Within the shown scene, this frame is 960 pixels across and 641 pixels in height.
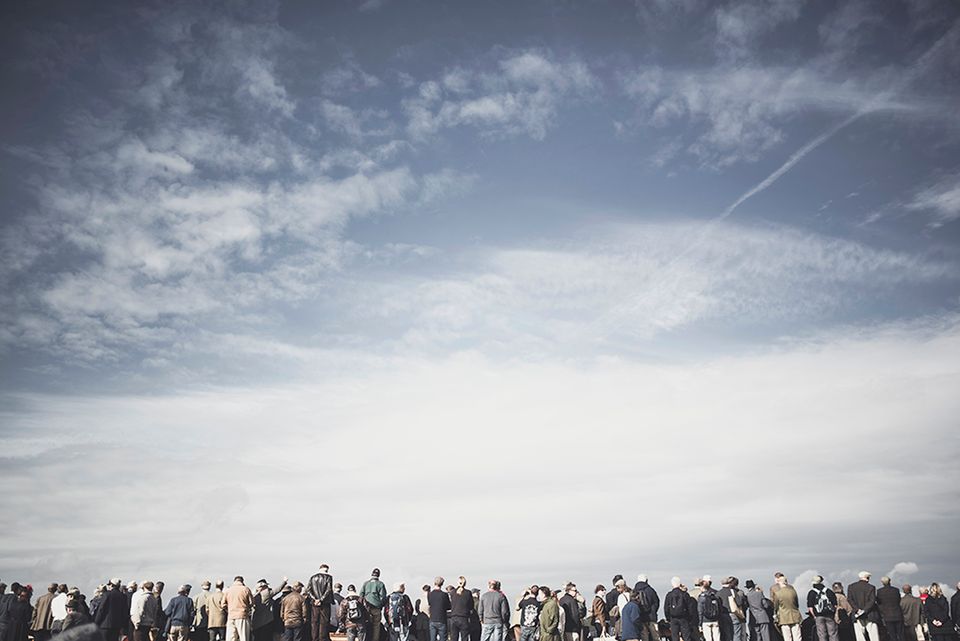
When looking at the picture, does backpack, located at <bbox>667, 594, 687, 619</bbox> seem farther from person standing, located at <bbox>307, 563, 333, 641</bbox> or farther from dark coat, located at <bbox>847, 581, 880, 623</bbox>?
person standing, located at <bbox>307, 563, 333, 641</bbox>

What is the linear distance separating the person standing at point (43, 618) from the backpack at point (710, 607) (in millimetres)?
17113

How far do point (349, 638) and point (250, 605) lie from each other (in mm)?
2773

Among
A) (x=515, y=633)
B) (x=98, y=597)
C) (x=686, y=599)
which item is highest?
(x=98, y=597)

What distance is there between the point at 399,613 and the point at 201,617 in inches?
222

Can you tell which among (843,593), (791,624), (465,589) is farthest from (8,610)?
(843,593)

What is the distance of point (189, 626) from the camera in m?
17.1

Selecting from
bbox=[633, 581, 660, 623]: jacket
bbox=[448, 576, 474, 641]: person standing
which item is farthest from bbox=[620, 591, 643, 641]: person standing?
bbox=[448, 576, 474, 641]: person standing

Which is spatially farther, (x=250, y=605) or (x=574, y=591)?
(x=574, y=591)

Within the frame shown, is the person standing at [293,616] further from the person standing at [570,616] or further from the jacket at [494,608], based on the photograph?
the person standing at [570,616]

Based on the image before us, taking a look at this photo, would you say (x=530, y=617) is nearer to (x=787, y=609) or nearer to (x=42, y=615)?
(x=787, y=609)

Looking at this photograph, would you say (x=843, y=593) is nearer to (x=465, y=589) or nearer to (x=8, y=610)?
(x=465, y=589)

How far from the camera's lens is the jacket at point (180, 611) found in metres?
17.0

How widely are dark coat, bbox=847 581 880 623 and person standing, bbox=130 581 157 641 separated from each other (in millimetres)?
18769

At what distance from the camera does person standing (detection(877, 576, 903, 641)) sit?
1756 centimetres
